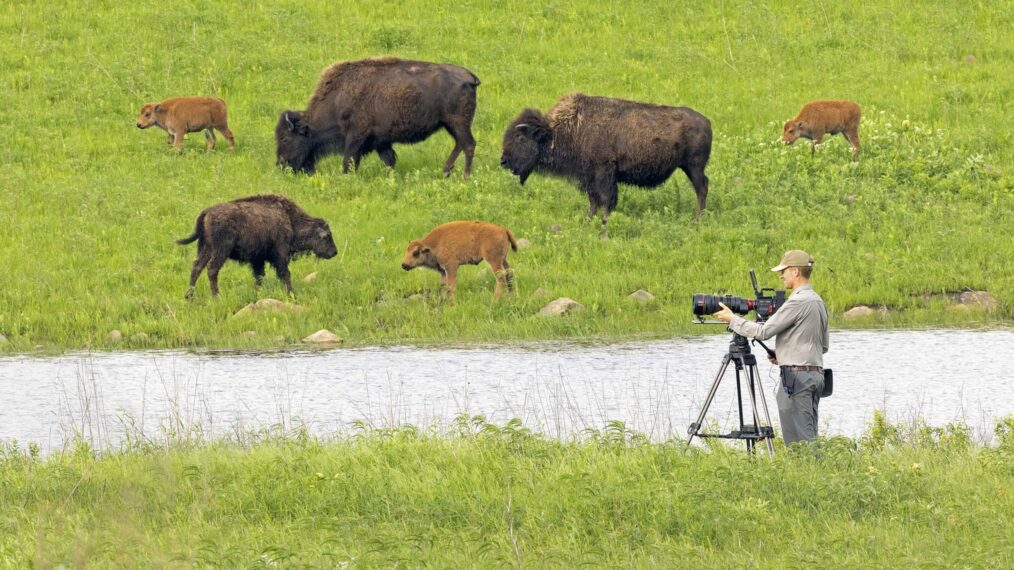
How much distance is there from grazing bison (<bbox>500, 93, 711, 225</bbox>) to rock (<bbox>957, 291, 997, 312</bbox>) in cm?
388

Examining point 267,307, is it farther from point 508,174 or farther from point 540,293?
point 508,174

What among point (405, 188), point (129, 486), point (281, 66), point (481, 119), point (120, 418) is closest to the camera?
point (129, 486)

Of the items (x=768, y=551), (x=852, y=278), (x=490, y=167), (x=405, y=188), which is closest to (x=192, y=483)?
(x=768, y=551)

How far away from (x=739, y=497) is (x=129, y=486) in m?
3.48

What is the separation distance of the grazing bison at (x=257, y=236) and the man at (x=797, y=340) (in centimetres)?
824

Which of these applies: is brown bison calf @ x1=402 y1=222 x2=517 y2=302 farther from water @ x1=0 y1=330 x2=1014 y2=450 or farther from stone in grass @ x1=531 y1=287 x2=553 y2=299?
water @ x1=0 y1=330 x2=1014 y2=450

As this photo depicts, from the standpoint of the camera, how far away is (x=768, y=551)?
285 inches

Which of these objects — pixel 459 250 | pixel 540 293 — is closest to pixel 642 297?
pixel 540 293

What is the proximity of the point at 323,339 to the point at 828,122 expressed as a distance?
370 inches

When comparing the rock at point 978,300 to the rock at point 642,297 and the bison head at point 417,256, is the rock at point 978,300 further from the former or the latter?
the bison head at point 417,256

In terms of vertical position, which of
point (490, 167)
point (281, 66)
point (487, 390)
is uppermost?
point (281, 66)

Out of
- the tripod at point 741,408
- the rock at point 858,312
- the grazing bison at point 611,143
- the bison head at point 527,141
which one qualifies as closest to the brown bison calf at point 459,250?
the grazing bison at point 611,143

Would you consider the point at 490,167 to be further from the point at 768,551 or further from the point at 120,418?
the point at 768,551

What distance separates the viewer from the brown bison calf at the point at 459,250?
631 inches
